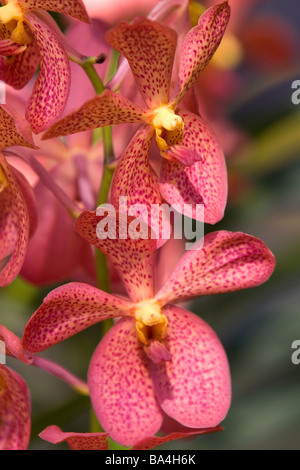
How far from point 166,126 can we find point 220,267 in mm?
159

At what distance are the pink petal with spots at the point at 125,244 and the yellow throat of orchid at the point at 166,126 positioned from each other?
83 mm

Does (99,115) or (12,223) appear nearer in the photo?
(99,115)

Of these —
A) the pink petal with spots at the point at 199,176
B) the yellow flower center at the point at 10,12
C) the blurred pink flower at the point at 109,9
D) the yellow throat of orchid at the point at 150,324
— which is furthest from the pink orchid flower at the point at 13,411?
the blurred pink flower at the point at 109,9

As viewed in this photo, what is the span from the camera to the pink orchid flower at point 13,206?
64 cm

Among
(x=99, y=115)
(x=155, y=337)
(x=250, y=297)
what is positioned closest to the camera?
(x=99, y=115)

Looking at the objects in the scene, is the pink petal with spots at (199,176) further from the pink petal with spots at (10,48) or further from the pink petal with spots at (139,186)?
the pink petal with spots at (10,48)

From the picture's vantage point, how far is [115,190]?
0.66 metres

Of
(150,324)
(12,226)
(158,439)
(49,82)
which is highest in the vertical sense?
(49,82)

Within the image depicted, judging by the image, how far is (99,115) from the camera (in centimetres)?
62

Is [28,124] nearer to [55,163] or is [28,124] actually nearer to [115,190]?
[115,190]

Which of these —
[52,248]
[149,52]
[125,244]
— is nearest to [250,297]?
[52,248]

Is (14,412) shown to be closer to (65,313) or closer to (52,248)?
(65,313)

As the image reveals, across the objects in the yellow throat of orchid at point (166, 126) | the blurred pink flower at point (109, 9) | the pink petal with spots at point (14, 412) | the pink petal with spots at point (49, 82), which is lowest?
the pink petal with spots at point (14, 412)

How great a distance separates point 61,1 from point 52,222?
0.35 meters
